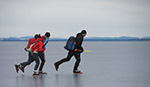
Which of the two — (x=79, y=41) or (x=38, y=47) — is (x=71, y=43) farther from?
(x=38, y=47)

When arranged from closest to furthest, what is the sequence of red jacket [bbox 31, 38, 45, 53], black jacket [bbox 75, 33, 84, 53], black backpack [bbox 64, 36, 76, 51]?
red jacket [bbox 31, 38, 45, 53] → black jacket [bbox 75, 33, 84, 53] → black backpack [bbox 64, 36, 76, 51]

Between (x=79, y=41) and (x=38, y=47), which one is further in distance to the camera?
(x=79, y=41)

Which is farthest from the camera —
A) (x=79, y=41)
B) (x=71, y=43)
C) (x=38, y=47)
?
(x=71, y=43)

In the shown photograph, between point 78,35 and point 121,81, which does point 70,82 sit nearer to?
point 121,81

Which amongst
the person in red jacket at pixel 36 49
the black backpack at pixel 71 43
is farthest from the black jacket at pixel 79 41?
the person in red jacket at pixel 36 49

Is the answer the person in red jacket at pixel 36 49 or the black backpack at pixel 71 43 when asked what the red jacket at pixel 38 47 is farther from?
the black backpack at pixel 71 43

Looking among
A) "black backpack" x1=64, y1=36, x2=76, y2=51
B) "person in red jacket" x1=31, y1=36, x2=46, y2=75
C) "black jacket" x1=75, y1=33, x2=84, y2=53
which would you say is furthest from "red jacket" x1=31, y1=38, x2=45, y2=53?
"black jacket" x1=75, y1=33, x2=84, y2=53

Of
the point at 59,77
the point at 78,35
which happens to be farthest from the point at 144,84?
the point at 78,35

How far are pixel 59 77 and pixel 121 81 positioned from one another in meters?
2.32

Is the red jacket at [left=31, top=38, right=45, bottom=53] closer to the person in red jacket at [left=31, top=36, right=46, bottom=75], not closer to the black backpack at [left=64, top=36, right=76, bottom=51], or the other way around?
the person in red jacket at [left=31, top=36, right=46, bottom=75]

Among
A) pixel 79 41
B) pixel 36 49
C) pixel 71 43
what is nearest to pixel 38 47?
pixel 36 49

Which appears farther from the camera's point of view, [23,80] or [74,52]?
[74,52]

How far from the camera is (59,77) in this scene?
11.9m

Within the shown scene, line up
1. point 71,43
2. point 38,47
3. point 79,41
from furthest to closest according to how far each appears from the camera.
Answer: point 71,43 < point 79,41 < point 38,47
